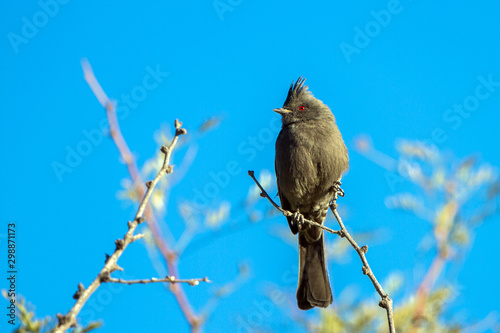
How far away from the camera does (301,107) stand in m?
6.70

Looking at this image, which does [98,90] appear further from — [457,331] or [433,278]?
[457,331]

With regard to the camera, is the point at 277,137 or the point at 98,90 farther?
the point at 277,137

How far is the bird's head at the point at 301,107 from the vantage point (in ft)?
21.4

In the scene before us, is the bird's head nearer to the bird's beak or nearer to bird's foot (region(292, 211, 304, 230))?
the bird's beak

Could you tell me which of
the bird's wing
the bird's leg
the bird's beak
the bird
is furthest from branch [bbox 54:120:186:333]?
the bird's beak

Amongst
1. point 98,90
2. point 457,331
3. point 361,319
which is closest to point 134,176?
point 98,90

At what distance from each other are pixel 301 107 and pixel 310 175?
1123mm

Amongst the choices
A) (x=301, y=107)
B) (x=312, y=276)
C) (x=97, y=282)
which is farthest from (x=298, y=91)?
(x=97, y=282)

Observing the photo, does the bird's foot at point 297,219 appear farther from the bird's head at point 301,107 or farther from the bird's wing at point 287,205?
the bird's head at point 301,107

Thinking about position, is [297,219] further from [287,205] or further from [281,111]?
[281,111]

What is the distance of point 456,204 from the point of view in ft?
17.6

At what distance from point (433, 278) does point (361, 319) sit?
687mm

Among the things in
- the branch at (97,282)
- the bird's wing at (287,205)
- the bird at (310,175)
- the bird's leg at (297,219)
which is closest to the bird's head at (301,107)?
the bird at (310,175)

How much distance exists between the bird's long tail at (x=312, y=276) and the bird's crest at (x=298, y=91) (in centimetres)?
167
